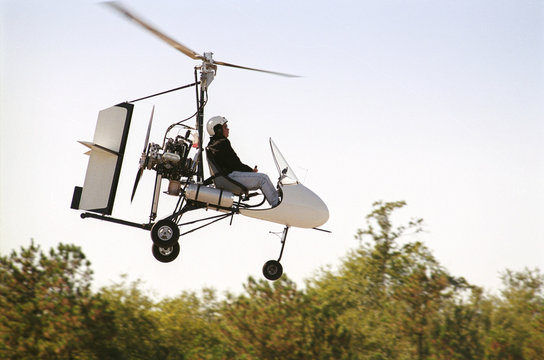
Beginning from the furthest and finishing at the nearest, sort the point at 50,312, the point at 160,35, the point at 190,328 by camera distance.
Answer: the point at 190,328 → the point at 50,312 → the point at 160,35

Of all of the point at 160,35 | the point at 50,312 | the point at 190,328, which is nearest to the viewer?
the point at 160,35

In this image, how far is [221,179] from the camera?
30.2 ft

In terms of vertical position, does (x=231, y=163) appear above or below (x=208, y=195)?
above

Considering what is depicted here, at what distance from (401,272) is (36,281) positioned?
1533cm

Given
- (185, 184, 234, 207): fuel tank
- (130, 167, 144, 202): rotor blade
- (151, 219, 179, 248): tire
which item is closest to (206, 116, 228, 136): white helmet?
(185, 184, 234, 207): fuel tank

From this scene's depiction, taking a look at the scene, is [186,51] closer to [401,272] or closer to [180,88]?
[180,88]

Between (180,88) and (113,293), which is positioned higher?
(180,88)

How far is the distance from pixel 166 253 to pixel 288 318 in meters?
15.8

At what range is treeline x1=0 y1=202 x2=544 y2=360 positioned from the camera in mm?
24734

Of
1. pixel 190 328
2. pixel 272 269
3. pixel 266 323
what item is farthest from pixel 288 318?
pixel 272 269

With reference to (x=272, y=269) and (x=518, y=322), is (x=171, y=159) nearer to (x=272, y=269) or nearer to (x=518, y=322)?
(x=272, y=269)

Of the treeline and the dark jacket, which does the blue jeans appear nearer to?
the dark jacket

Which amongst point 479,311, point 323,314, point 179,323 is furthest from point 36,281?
point 479,311

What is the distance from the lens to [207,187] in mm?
9172
